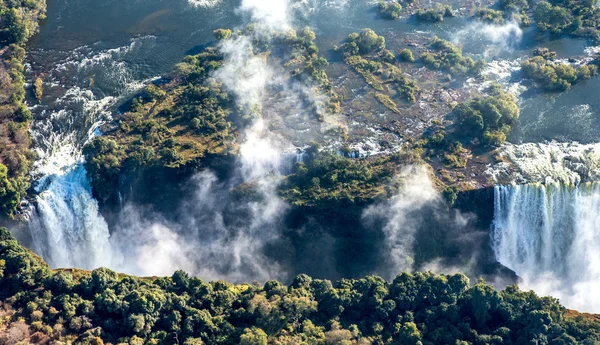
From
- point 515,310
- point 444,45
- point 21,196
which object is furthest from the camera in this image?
point 444,45

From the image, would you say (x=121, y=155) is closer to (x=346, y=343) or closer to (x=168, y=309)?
(x=168, y=309)

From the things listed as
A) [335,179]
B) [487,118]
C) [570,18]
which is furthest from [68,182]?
[570,18]

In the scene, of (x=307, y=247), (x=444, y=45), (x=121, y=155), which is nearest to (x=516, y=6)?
(x=444, y=45)

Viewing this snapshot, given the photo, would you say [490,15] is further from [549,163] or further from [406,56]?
[549,163]

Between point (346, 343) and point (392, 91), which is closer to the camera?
point (346, 343)

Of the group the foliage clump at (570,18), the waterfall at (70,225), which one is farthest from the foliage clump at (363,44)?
the waterfall at (70,225)

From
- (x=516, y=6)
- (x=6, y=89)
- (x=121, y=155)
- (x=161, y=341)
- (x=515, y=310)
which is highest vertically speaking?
(x=516, y=6)

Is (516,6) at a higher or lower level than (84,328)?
higher

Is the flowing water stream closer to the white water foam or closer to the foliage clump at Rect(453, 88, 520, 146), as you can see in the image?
the white water foam
